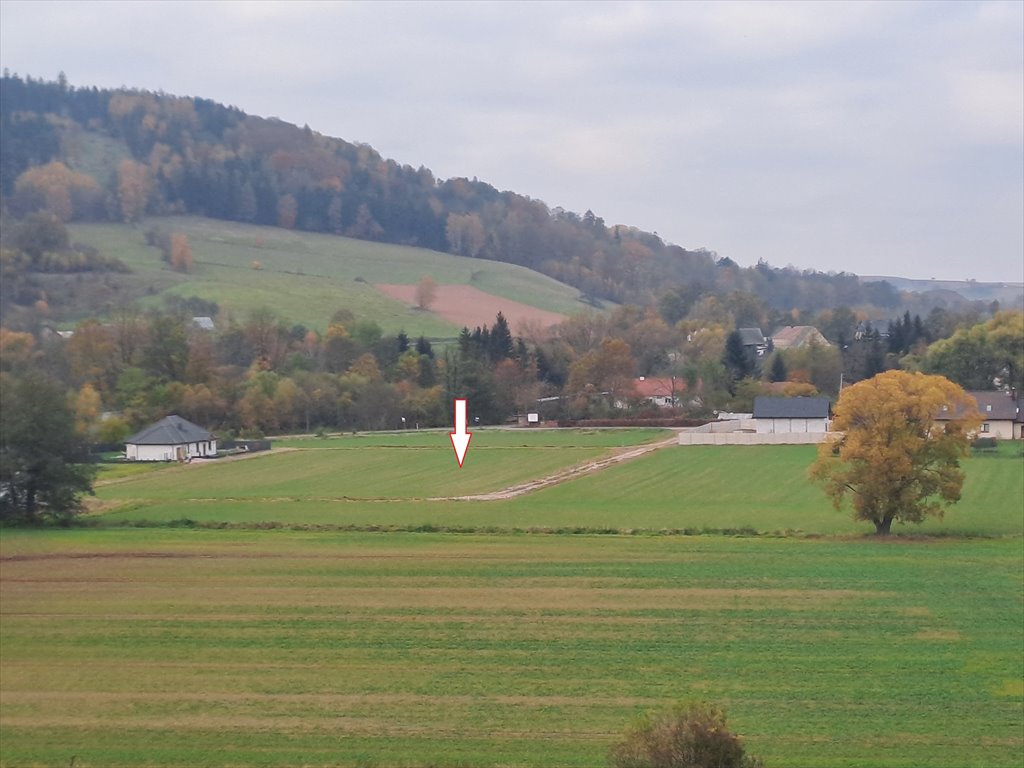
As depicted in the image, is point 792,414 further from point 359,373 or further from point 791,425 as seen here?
point 359,373

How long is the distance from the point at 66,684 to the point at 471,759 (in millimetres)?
7951

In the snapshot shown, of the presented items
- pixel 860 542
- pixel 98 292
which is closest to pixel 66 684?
pixel 860 542

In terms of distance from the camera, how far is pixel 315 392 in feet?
271

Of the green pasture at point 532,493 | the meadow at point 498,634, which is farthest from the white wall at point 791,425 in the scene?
the meadow at point 498,634

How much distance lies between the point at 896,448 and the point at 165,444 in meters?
43.5

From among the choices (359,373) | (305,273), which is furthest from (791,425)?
(305,273)

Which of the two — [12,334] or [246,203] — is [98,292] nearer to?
[12,334]

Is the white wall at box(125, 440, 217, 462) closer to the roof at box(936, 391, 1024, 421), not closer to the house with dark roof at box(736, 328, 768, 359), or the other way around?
the roof at box(936, 391, 1024, 421)

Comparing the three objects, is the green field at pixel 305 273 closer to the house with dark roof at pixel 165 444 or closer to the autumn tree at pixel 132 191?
the autumn tree at pixel 132 191

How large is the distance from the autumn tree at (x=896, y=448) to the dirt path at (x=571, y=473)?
13.3 metres

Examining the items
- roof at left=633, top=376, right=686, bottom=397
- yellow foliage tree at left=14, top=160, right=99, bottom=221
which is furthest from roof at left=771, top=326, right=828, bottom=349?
yellow foliage tree at left=14, top=160, right=99, bottom=221

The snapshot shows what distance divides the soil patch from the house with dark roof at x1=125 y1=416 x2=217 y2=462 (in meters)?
58.4

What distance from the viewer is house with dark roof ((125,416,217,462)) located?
6600 cm

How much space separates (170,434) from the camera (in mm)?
66688
